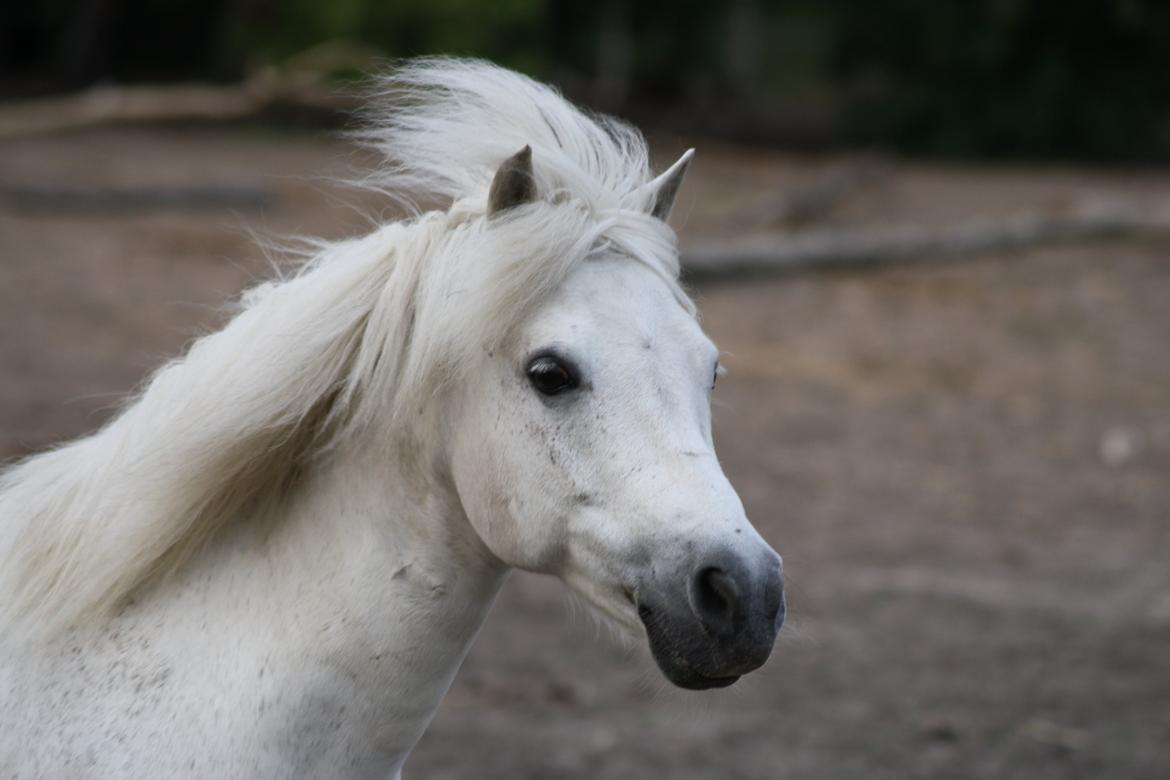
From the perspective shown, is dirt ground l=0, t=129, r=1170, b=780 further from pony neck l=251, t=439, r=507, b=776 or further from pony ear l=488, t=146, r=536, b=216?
pony ear l=488, t=146, r=536, b=216

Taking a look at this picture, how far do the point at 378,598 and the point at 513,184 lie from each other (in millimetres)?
662

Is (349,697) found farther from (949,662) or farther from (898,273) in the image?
(898,273)

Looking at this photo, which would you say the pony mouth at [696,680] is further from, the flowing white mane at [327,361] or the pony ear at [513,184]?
the pony ear at [513,184]

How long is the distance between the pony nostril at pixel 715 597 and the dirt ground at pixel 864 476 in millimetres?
290

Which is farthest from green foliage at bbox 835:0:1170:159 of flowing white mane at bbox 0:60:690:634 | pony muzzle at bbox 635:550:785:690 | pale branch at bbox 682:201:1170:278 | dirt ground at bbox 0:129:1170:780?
pony muzzle at bbox 635:550:785:690

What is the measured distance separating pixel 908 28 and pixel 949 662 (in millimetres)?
14297

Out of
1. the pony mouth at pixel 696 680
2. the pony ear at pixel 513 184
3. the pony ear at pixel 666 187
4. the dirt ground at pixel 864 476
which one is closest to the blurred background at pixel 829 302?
the dirt ground at pixel 864 476

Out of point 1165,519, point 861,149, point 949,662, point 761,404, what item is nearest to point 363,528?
point 949,662

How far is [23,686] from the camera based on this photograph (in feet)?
6.53

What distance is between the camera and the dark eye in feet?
6.15

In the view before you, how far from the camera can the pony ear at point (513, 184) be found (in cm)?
192

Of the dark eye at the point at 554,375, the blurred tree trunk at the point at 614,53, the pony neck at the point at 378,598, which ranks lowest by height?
the blurred tree trunk at the point at 614,53

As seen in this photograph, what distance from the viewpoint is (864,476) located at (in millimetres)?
6789

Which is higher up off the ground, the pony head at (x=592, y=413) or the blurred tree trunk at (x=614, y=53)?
the pony head at (x=592, y=413)
